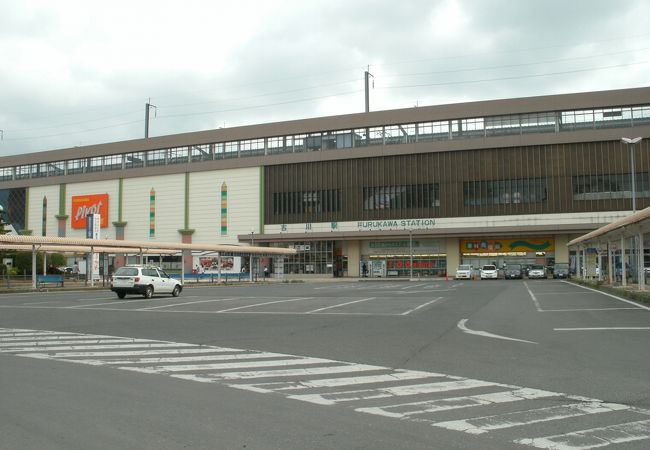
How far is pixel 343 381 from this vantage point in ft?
27.9

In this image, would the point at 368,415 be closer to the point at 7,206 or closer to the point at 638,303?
the point at 638,303

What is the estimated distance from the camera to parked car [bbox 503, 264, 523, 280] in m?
60.9

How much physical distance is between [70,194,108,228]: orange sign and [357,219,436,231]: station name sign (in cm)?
3735

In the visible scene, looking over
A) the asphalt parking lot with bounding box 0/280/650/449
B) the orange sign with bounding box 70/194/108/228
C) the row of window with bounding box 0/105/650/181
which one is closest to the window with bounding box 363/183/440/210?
the row of window with bounding box 0/105/650/181

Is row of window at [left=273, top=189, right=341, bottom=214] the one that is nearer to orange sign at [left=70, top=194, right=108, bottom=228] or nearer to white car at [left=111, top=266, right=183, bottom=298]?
orange sign at [left=70, top=194, right=108, bottom=228]

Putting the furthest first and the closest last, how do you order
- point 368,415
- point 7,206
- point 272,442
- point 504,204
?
point 7,206 → point 504,204 → point 368,415 → point 272,442

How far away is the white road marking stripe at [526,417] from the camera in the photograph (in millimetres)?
6031

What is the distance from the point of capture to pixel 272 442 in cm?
552

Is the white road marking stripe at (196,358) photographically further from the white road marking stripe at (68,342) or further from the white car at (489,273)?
the white car at (489,273)

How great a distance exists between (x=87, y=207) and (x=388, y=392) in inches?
3267

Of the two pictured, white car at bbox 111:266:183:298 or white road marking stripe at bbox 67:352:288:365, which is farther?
white car at bbox 111:266:183:298

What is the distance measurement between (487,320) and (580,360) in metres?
7.08

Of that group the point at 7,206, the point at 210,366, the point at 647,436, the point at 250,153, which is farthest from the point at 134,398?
the point at 7,206

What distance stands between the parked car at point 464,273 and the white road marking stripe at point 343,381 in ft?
174
